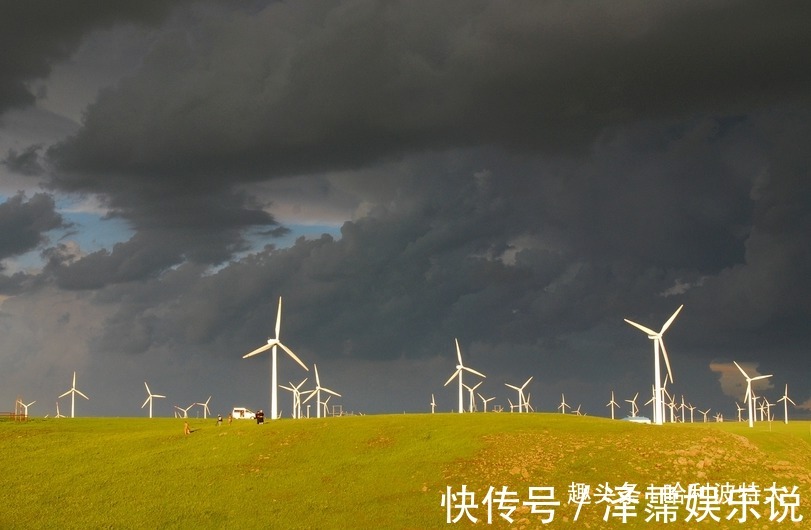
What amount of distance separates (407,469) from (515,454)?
994 cm

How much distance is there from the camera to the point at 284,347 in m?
130

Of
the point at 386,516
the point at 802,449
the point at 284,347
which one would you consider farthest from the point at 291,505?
the point at 284,347

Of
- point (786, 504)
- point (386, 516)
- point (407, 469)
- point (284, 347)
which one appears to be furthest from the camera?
point (284, 347)

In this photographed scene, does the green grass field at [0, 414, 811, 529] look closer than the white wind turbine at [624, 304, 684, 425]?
Yes

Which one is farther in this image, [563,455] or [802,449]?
[802,449]

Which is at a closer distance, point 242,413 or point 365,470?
point 365,470

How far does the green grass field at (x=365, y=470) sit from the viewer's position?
69.4m

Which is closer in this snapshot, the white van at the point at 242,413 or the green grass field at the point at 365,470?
the green grass field at the point at 365,470

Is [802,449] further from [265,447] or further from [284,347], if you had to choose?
[284,347]

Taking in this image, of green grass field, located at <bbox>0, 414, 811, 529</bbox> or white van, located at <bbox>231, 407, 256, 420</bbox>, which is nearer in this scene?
green grass field, located at <bbox>0, 414, 811, 529</bbox>

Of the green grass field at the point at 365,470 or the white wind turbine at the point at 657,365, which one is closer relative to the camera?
the green grass field at the point at 365,470

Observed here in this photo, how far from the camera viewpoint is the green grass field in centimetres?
6944

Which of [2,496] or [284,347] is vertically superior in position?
[284,347]

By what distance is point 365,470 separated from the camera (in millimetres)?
78625
